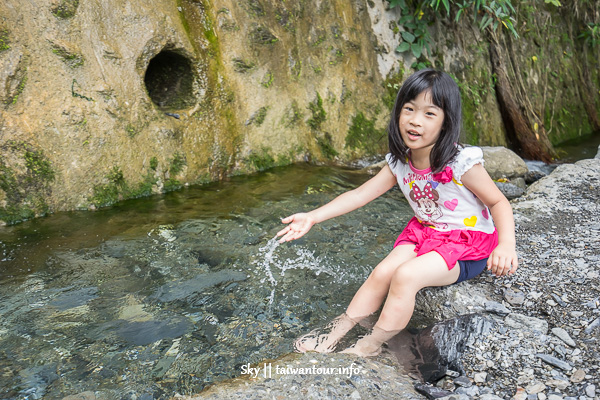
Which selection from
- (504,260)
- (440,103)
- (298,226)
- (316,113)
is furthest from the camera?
(316,113)

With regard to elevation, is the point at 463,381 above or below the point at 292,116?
below

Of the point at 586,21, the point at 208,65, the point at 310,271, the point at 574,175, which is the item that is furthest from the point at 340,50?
the point at 586,21

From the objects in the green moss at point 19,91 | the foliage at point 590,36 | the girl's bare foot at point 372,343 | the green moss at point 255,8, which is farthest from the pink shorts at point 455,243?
the foliage at point 590,36

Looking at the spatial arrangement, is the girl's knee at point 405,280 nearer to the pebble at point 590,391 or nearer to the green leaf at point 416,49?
the pebble at point 590,391

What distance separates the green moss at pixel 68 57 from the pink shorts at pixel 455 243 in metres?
3.08

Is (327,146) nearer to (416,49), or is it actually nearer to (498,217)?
(416,49)

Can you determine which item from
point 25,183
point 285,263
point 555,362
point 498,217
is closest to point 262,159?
point 285,263

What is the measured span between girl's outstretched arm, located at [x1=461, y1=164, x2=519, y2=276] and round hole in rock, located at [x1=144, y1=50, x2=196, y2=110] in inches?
123

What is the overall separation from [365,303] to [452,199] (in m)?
0.69

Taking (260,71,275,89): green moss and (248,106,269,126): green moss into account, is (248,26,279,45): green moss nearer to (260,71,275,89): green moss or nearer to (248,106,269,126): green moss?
(260,71,275,89): green moss

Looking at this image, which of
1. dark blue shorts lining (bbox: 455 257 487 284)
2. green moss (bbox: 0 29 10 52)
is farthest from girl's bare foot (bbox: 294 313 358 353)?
green moss (bbox: 0 29 10 52)

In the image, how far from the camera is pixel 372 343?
229 cm

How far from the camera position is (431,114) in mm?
2363

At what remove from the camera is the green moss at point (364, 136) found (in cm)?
576
